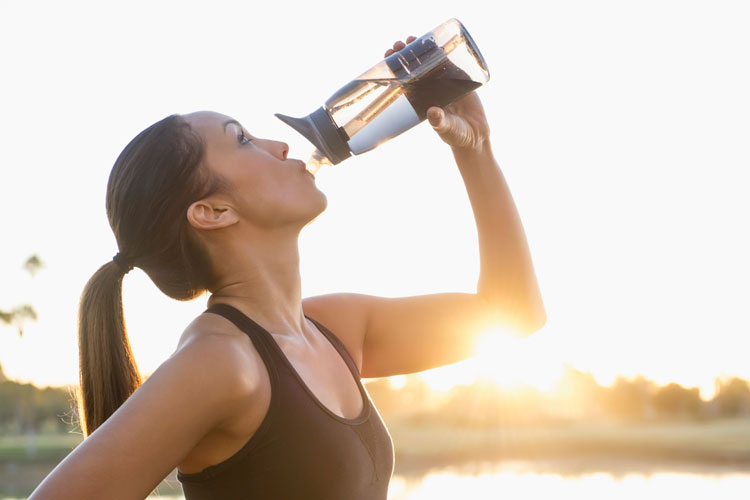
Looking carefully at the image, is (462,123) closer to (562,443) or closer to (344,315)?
(344,315)

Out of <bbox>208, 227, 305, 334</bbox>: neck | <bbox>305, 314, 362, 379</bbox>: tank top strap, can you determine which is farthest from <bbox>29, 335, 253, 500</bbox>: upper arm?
<bbox>305, 314, 362, 379</bbox>: tank top strap

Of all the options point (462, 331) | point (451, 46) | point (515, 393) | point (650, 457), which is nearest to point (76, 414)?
point (462, 331)

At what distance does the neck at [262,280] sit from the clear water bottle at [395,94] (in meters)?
0.28

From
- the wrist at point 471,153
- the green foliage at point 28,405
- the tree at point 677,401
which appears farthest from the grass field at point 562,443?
the wrist at point 471,153

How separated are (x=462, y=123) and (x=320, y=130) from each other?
0.89ft

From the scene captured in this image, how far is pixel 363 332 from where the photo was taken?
1667 mm

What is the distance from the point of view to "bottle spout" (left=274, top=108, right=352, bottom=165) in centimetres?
166

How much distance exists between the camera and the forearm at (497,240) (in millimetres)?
1692

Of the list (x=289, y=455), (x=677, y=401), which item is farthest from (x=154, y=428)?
(x=677, y=401)

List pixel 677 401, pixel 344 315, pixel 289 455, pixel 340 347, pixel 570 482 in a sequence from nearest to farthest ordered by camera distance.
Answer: pixel 289 455, pixel 340 347, pixel 344 315, pixel 570 482, pixel 677 401

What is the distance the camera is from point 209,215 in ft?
4.71

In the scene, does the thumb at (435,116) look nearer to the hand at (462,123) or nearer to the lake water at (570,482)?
the hand at (462,123)

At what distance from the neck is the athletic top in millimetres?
105

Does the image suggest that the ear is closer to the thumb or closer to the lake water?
the thumb
